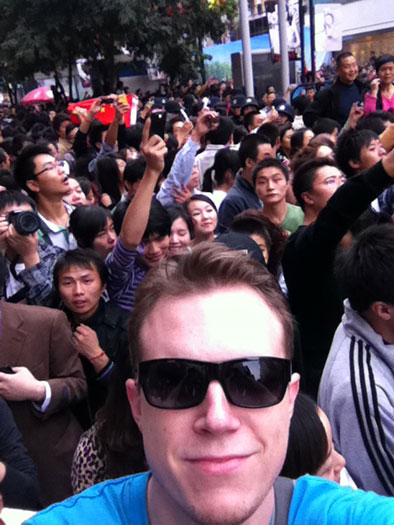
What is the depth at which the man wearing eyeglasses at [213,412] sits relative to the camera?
41.0 inches

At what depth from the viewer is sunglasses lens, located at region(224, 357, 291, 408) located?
1.07 m

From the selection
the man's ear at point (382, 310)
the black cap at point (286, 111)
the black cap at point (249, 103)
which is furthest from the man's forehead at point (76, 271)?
the black cap at point (249, 103)

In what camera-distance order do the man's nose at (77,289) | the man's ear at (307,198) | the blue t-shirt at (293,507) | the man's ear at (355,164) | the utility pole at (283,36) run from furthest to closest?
the utility pole at (283,36), the man's ear at (355,164), the man's ear at (307,198), the man's nose at (77,289), the blue t-shirt at (293,507)

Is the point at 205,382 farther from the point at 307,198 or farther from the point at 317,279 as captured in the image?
the point at 307,198

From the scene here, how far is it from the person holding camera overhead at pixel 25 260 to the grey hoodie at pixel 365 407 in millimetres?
1674

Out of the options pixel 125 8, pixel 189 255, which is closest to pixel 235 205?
pixel 189 255

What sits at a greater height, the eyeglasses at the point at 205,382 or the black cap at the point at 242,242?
the eyeglasses at the point at 205,382

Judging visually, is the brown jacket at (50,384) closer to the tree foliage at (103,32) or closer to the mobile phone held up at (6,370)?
the mobile phone held up at (6,370)

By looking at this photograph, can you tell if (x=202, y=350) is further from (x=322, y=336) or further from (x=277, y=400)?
(x=322, y=336)

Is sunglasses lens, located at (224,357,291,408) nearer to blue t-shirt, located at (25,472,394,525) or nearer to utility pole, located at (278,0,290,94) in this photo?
blue t-shirt, located at (25,472,394,525)

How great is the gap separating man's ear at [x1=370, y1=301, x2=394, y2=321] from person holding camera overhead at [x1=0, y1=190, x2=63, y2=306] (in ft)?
5.72

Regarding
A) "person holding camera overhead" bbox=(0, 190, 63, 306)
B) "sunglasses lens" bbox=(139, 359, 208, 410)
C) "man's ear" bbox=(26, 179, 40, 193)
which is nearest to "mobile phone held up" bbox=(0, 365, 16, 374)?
"person holding camera overhead" bbox=(0, 190, 63, 306)

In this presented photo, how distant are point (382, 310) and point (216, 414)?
122 centimetres

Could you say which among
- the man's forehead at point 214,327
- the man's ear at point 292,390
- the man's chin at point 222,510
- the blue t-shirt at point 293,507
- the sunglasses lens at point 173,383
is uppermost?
the man's forehead at point 214,327
